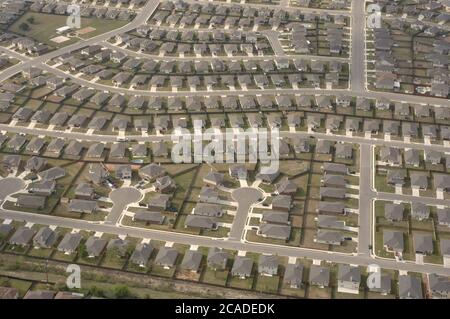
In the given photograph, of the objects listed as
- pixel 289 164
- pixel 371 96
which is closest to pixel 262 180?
pixel 289 164

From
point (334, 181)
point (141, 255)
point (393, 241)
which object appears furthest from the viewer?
point (334, 181)

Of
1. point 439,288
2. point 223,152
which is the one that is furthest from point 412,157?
point 223,152

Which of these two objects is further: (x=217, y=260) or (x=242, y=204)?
(x=242, y=204)

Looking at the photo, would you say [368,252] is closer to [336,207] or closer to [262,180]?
[336,207]

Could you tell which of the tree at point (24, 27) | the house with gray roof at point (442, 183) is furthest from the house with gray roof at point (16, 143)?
the house with gray roof at point (442, 183)

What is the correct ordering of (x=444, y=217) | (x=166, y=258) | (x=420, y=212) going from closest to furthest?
(x=166, y=258) → (x=444, y=217) → (x=420, y=212)

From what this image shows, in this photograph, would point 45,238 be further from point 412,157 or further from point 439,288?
point 412,157

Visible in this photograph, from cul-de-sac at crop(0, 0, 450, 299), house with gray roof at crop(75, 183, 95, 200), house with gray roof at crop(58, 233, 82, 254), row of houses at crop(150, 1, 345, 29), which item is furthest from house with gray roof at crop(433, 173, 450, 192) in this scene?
row of houses at crop(150, 1, 345, 29)
